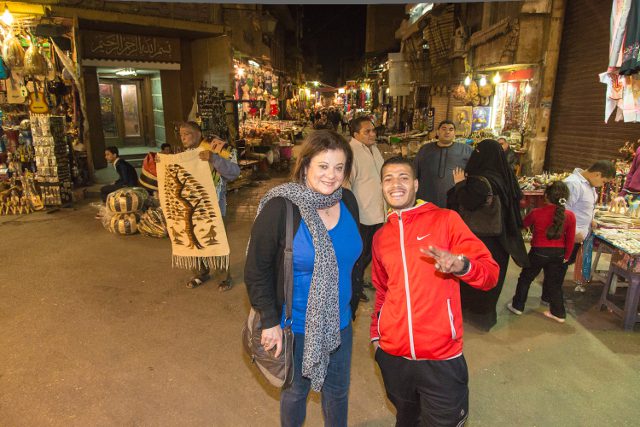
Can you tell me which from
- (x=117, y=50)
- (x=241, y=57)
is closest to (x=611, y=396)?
(x=117, y=50)

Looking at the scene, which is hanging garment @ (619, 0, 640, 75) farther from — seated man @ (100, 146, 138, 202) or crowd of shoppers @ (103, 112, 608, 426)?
seated man @ (100, 146, 138, 202)

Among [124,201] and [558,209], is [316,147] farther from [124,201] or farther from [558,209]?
[124,201]

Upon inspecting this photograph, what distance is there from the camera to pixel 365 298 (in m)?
4.78

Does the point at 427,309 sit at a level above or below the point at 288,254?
below

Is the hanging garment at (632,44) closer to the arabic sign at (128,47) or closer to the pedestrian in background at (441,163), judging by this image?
the pedestrian in background at (441,163)

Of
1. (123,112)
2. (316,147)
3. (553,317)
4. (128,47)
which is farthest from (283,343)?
(123,112)

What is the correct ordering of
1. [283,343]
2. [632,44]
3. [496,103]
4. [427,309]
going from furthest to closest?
[496,103], [632,44], [283,343], [427,309]

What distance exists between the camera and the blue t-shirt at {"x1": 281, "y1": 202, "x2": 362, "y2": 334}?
2.02 meters

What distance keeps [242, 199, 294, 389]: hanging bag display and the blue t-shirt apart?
4cm

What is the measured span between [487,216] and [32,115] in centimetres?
875

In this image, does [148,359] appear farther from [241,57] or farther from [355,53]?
[355,53]

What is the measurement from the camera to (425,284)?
77.4 inches

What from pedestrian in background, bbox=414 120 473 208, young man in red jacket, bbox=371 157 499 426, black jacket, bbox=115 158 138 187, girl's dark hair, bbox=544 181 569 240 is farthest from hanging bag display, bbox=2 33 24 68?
girl's dark hair, bbox=544 181 569 240

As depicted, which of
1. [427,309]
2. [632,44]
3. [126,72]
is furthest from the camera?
[126,72]
